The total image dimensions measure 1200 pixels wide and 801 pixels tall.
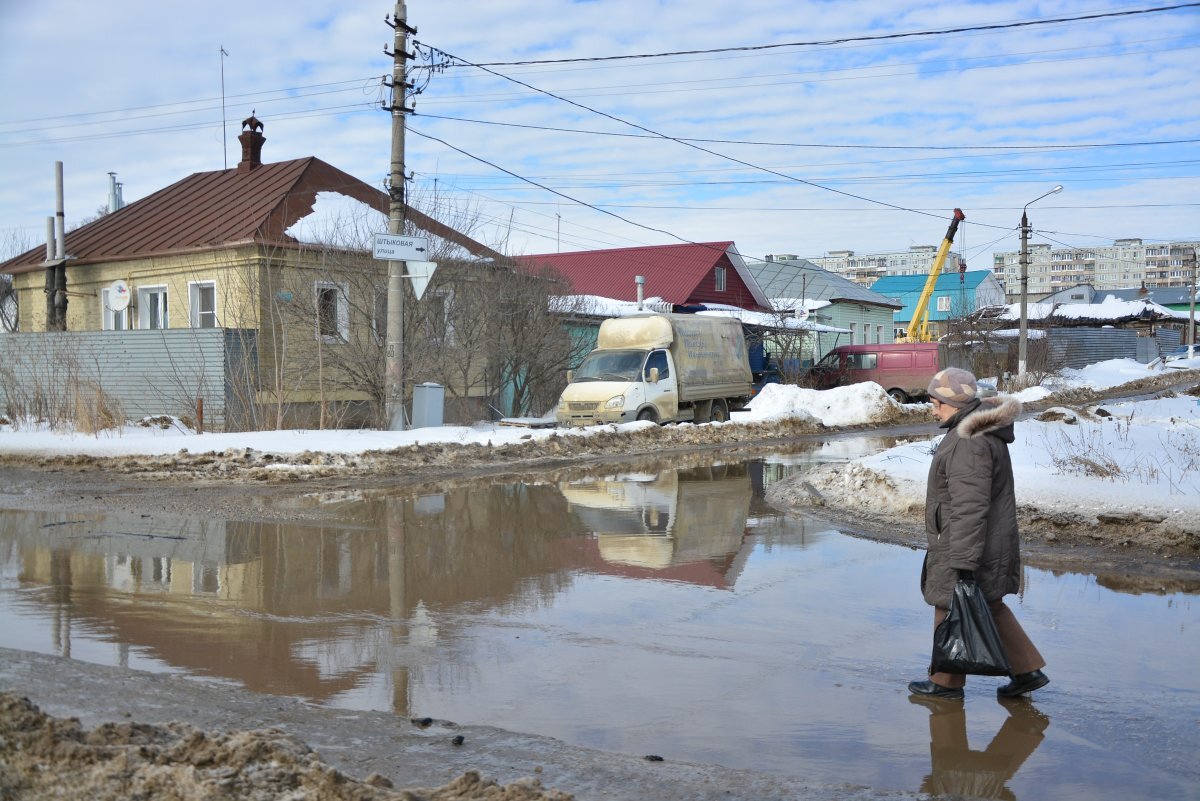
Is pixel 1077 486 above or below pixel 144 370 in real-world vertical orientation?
below

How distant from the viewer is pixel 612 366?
22734mm

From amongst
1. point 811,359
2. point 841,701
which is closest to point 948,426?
point 841,701

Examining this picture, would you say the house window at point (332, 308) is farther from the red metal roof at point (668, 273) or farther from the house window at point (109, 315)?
the red metal roof at point (668, 273)

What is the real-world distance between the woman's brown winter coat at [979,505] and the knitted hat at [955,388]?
86mm

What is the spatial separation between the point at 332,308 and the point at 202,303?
547cm

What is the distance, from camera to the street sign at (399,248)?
1777cm

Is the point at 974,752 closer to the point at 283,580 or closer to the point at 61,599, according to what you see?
the point at 283,580

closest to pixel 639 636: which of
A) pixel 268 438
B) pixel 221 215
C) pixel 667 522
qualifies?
pixel 667 522

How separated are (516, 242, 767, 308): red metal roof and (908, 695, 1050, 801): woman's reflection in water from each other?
3724 centimetres

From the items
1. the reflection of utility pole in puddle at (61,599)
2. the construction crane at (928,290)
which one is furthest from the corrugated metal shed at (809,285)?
the reflection of utility pole in puddle at (61,599)

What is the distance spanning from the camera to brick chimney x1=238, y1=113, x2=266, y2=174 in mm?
29250

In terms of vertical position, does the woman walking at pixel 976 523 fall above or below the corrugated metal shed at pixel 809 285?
below

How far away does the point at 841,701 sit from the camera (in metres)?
5.58

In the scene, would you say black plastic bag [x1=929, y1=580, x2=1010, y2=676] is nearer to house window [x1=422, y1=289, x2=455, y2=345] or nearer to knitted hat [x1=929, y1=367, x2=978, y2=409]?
knitted hat [x1=929, y1=367, x2=978, y2=409]
